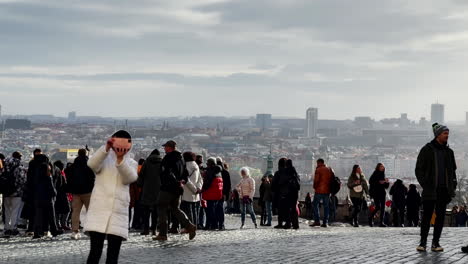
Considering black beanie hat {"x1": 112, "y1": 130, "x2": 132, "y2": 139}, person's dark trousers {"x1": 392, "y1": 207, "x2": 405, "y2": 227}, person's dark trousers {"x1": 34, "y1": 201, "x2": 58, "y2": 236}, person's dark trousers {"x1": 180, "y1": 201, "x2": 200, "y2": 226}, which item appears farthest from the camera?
person's dark trousers {"x1": 392, "y1": 207, "x2": 405, "y2": 227}

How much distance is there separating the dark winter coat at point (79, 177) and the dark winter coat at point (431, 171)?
21.5 feet

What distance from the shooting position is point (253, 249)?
1460 cm

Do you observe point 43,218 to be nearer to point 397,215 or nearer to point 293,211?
point 293,211

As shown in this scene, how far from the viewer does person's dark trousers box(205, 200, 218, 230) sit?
20.8 metres

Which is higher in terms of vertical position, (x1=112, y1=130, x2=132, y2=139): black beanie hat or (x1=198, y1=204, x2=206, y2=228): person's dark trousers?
(x1=112, y1=130, x2=132, y2=139): black beanie hat

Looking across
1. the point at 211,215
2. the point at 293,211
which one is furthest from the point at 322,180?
the point at 211,215

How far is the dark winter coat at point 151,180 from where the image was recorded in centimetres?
1728

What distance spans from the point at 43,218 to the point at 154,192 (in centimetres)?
245

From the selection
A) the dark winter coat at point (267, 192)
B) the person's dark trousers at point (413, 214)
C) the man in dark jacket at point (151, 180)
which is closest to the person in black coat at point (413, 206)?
the person's dark trousers at point (413, 214)

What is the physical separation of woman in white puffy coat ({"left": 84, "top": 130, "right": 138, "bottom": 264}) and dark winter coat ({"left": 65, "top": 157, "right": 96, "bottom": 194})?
796 cm

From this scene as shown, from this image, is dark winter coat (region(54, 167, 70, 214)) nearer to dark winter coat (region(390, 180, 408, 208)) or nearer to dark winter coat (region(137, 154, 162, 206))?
dark winter coat (region(137, 154, 162, 206))

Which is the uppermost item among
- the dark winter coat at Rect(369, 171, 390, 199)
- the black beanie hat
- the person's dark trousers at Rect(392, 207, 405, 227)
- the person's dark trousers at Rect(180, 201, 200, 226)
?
the black beanie hat

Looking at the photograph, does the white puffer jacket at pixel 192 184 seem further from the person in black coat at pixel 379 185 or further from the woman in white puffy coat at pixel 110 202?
the woman in white puffy coat at pixel 110 202

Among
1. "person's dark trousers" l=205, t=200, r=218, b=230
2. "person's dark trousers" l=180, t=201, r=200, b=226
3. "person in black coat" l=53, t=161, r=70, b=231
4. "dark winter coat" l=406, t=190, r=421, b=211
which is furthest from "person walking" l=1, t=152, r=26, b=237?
"dark winter coat" l=406, t=190, r=421, b=211
